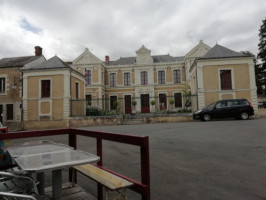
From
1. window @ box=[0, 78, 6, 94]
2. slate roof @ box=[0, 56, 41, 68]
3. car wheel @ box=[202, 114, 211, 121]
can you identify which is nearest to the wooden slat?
car wheel @ box=[202, 114, 211, 121]

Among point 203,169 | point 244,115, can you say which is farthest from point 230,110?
point 203,169

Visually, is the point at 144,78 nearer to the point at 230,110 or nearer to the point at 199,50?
the point at 199,50

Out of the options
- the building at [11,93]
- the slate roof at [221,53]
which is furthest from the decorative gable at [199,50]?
the building at [11,93]

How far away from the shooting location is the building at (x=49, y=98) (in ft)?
59.0

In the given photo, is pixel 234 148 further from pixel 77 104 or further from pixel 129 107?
pixel 129 107

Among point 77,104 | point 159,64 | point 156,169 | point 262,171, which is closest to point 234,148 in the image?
point 262,171

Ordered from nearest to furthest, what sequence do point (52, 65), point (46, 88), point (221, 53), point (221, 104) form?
point (221, 104)
point (46, 88)
point (52, 65)
point (221, 53)

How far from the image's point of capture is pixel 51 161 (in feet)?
7.55

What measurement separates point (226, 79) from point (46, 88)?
16.9m

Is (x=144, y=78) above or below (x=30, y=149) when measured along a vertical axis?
above

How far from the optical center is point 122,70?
32812 mm

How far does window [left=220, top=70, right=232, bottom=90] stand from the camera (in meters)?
18.4

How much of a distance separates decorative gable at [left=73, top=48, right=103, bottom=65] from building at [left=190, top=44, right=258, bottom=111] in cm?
1794

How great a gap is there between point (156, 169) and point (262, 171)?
2.19 metres
